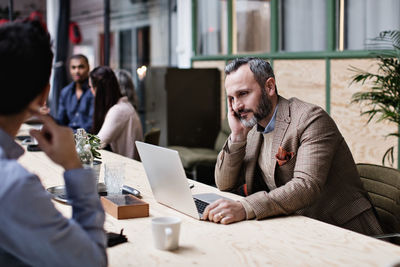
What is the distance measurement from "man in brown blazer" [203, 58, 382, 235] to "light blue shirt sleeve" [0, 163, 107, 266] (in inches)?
38.4

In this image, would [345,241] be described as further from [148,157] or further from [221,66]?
[221,66]

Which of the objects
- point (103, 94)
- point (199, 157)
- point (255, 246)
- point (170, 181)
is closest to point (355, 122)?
point (199, 157)

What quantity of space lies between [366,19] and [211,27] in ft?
7.96

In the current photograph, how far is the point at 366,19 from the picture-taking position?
15.0 ft

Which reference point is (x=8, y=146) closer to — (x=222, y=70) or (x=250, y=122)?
(x=250, y=122)

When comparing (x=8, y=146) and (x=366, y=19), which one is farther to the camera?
(x=366, y=19)

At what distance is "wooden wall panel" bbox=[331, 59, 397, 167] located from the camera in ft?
14.3

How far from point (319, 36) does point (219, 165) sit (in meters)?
2.93

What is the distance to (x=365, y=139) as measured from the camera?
4492 mm

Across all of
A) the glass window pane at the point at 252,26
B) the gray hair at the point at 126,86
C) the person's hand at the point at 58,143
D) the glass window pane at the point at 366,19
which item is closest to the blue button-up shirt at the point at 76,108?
the gray hair at the point at 126,86

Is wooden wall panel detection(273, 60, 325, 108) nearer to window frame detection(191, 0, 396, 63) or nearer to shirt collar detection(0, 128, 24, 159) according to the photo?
window frame detection(191, 0, 396, 63)

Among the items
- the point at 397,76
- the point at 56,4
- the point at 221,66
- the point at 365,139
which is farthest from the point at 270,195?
the point at 56,4

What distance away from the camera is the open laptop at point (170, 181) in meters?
1.94

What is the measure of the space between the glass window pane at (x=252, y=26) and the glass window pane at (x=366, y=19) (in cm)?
112
